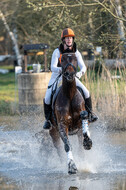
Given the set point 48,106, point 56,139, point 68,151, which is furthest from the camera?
point 56,139

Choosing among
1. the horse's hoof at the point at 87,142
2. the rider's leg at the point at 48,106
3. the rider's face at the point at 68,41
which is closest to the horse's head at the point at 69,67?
the rider's face at the point at 68,41

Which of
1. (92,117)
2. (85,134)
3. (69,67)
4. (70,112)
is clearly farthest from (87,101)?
(69,67)

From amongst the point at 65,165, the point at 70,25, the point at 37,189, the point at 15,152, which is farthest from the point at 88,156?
the point at 70,25

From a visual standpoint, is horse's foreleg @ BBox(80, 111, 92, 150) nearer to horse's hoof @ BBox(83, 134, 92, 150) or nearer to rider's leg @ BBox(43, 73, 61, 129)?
horse's hoof @ BBox(83, 134, 92, 150)

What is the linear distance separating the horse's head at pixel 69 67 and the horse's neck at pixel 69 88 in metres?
0.27

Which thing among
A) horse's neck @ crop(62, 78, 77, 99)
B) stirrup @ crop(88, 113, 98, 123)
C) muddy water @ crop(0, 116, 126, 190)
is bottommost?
muddy water @ crop(0, 116, 126, 190)

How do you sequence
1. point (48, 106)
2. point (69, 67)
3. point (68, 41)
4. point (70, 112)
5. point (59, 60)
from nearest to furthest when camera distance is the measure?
point (69, 67) < point (70, 112) < point (68, 41) < point (59, 60) < point (48, 106)

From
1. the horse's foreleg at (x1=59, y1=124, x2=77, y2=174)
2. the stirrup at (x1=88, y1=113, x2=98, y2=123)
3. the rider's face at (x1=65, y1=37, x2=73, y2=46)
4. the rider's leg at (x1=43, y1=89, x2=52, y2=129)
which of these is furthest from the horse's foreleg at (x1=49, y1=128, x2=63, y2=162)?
the rider's face at (x1=65, y1=37, x2=73, y2=46)

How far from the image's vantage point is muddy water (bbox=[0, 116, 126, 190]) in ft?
21.0

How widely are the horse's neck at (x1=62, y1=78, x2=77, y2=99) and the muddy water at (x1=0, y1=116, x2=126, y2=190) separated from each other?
119 centimetres

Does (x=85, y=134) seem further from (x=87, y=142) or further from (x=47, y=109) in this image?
(x=47, y=109)

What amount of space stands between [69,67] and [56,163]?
220 centimetres

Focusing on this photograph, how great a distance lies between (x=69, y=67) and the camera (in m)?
6.34

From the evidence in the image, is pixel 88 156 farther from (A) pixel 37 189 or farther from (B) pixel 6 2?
(B) pixel 6 2
